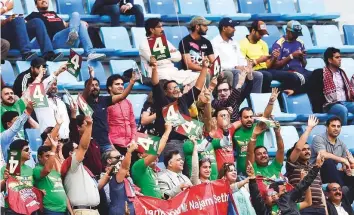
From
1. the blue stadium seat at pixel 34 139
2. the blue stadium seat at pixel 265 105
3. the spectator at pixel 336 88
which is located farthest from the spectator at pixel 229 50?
the blue stadium seat at pixel 34 139

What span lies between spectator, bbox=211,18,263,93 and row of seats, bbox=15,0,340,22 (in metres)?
1.04

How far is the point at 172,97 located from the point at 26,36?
1925 millimetres

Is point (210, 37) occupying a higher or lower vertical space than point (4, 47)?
lower

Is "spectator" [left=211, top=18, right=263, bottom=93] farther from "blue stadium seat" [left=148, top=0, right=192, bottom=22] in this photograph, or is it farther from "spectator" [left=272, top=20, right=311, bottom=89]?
"blue stadium seat" [left=148, top=0, right=192, bottom=22]

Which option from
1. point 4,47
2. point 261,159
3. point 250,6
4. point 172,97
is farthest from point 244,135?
point 250,6

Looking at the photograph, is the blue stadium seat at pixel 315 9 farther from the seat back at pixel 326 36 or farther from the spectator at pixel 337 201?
the spectator at pixel 337 201

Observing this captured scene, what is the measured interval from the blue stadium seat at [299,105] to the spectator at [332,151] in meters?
1.16

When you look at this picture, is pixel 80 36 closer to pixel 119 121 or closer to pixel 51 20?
pixel 51 20

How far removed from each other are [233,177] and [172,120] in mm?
984

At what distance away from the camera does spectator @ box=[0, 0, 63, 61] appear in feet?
60.4

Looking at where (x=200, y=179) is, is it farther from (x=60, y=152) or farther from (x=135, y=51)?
(x=135, y=51)

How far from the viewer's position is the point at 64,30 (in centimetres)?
1900

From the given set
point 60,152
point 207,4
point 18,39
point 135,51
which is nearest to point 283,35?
point 207,4

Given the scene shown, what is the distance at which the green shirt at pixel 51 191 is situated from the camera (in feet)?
51.9
